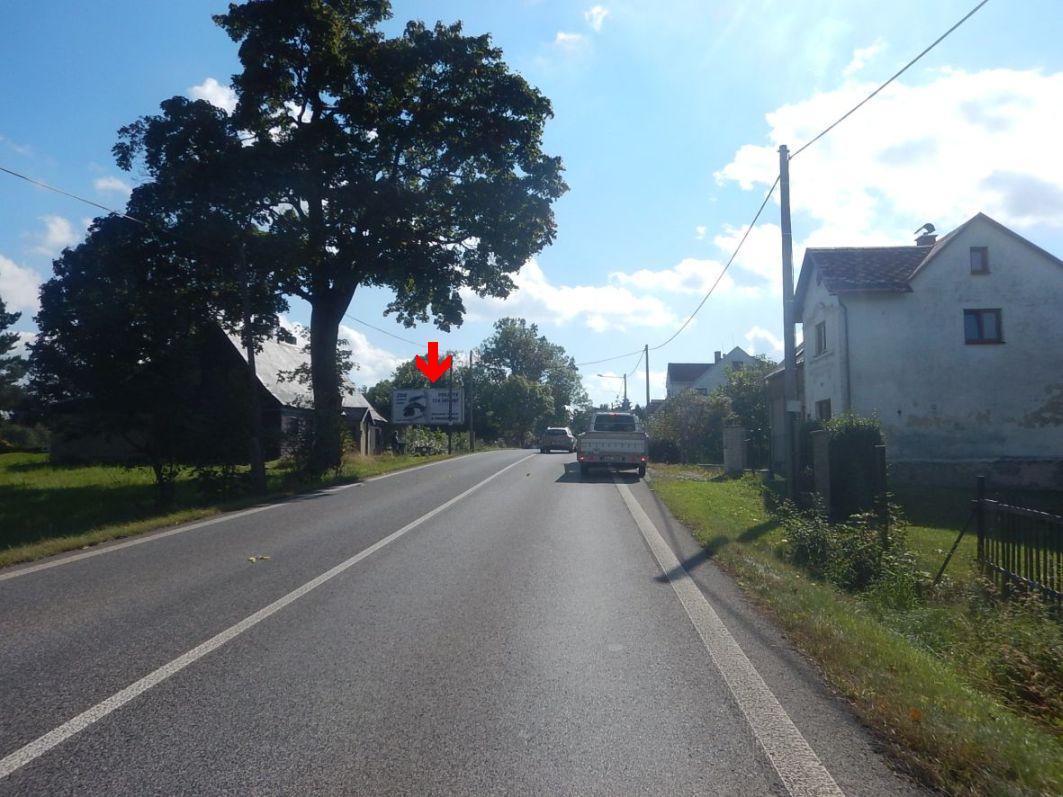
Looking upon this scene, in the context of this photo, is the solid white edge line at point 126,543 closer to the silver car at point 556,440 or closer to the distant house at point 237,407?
the distant house at point 237,407

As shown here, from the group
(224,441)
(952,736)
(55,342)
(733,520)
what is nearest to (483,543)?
(733,520)

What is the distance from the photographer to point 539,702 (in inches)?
197

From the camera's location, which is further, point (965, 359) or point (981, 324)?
point (981, 324)

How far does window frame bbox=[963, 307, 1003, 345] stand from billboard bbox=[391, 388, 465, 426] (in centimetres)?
3624

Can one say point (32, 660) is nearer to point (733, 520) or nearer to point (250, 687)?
point (250, 687)

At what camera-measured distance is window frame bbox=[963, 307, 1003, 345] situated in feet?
78.9

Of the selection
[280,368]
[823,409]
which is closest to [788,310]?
[823,409]

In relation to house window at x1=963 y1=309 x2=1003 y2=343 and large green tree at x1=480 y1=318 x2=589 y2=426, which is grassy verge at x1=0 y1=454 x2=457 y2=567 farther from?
large green tree at x1=480 y1=318 x2=589 y2=426

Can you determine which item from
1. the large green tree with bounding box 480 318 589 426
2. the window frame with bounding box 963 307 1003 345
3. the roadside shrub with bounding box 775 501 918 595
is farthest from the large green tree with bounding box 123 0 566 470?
the large green tree with bounding box 480 318 589 426

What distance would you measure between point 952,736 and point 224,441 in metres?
16.9

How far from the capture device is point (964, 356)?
24141mm

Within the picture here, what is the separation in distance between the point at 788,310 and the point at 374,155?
16132 mm

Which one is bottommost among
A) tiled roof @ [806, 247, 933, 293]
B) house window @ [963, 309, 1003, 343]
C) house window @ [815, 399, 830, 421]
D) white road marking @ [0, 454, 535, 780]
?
white road marking @ [0, 454, 535, 780]

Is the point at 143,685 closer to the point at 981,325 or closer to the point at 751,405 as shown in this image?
the point at 981,325
